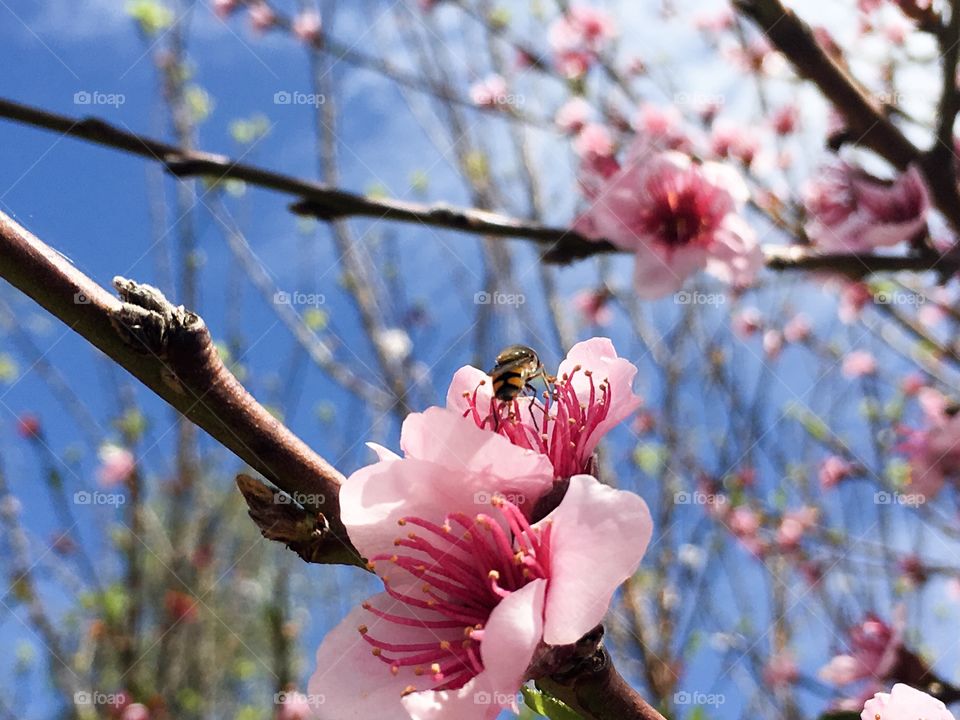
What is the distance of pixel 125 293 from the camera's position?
26.7 inches

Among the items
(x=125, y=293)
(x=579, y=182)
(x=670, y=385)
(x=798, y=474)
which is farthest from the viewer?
(x=798, y=474)

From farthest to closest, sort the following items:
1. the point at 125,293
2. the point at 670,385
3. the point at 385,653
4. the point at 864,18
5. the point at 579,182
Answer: the point at 670,385 → the point at 864,18 → the point at 579,182 → the point at 385,653 → the point at 125,293

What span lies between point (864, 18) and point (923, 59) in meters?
0.93

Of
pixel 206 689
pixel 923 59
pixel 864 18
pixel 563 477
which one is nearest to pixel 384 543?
pixel 563 477

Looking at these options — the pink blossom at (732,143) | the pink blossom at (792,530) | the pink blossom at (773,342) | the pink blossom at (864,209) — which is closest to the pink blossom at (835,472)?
the pink blossom at (792,530)

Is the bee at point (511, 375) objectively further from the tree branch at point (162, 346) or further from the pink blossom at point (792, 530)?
the pink blossom at point (792, 530)

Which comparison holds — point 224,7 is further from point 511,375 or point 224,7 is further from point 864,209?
point 511,375

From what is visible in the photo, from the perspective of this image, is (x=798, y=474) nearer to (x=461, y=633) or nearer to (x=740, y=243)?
(x=740, y=243)

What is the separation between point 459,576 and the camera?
2.75 feet

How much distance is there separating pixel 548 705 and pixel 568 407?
31 cm
